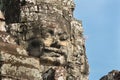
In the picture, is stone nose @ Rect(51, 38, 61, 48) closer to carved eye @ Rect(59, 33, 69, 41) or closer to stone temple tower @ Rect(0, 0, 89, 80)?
stone temple tower @ Rect(0, 0, 89, 80)

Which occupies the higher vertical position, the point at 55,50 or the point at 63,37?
the point at 63,37

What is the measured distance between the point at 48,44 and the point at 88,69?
3.61m

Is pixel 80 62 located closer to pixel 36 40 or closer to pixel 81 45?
pixel 81 45

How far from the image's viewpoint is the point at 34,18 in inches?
502

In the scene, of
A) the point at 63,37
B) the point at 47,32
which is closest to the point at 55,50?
the point at 63,37

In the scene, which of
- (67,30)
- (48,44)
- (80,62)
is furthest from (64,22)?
(80,62)

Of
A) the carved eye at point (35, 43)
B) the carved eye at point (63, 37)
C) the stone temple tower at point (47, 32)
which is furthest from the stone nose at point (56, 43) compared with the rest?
the carved eye at point (35, 43)

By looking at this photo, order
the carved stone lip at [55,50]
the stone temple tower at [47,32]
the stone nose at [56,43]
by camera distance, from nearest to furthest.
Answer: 1. the stone temple tower at [47,32]
2. the carved stone lip at [55,50]
3. the stone nose at [56,43]

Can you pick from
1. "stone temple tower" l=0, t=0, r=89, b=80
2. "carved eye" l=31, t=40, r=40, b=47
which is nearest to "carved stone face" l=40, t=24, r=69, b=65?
"stone temple tower" l=0, t=0, r=89, b=80

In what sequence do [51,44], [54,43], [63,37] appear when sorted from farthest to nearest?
[63,37]
[54,43]
[51,44]

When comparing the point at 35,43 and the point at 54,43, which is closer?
the point at 35,43

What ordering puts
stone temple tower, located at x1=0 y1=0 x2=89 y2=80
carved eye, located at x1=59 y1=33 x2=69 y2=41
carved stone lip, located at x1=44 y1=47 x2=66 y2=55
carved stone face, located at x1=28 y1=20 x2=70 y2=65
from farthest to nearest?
carved eye, located at x1=59 y1=33 x2=69 y2=41, carved stone lip, located at x1=44 y1=47 x2=66 y2=55, stone temple tower, located at x1=0 y1=0 x2=89 y2=80, carved stone face, located at x1=28 y1=20 x2=70 y2=65

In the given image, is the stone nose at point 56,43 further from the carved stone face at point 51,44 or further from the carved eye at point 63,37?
the carved eye at point 63,37

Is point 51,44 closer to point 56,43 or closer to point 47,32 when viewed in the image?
point 56,43
